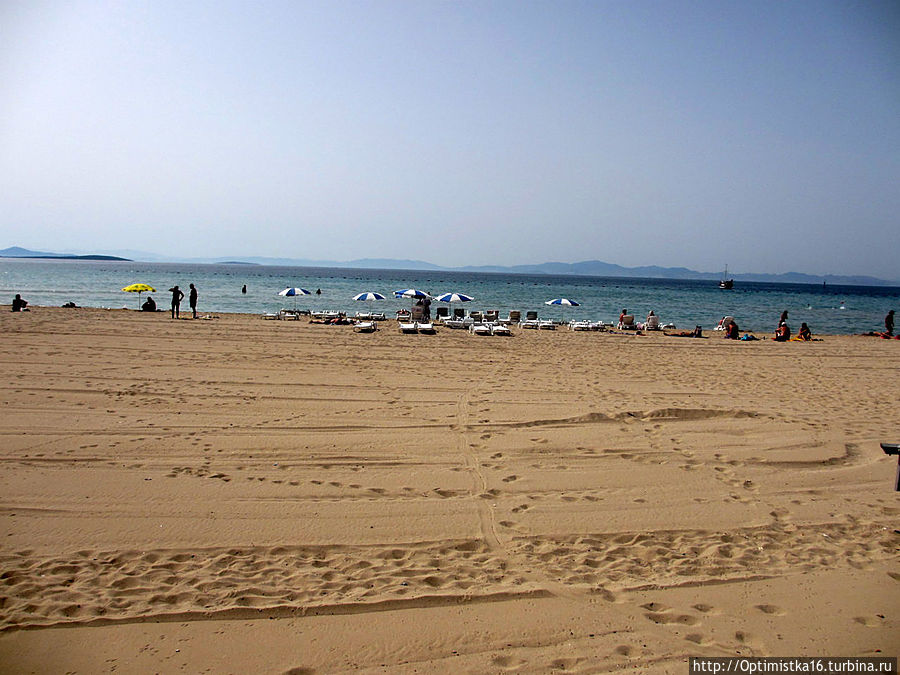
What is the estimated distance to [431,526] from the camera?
4.64 meters

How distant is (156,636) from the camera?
3.19 meters

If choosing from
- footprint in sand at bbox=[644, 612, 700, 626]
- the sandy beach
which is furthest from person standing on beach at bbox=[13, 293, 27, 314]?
footprint in sand at bbox=[644, 612, 700, 626]

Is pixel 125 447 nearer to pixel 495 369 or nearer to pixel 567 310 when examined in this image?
pixel 495 369

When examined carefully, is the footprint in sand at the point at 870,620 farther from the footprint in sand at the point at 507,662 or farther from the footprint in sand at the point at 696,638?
the footprint in sand at the point at 507,662

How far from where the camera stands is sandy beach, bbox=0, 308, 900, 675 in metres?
3.23

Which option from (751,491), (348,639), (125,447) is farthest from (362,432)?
(751,491)

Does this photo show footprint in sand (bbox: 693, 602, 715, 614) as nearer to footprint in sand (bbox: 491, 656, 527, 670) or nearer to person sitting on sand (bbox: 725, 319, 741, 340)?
footprint in sand (bbox: 491, 656, 527, 670)

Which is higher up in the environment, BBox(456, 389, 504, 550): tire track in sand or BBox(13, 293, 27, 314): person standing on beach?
BBox(13, 293, 27, 314): person standing on beach

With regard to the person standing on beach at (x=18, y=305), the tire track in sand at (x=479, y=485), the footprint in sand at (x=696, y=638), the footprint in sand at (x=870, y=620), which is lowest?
the footprint in sand at (x=696, y=638)

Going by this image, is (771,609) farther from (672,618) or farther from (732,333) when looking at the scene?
(732,333)

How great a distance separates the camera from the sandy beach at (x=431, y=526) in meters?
3.23

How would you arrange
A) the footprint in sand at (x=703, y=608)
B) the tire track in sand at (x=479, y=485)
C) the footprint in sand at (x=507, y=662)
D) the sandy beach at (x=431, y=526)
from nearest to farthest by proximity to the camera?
the footprint in sand at (x=507, y=662), the sandy beach at (x=431, y=526), the footprint in sand at (x=703, y=608), the tire track in sand at (x=479, y=485)

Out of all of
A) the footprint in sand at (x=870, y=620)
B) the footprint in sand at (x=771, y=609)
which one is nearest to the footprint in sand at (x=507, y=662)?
the footprint in sand at (x=771, y=609)

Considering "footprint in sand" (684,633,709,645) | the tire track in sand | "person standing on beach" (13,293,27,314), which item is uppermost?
"person standing on beach" (13,293,27,314)
